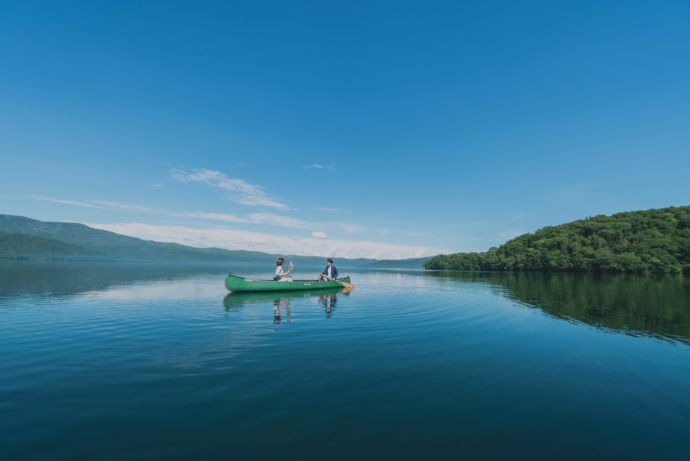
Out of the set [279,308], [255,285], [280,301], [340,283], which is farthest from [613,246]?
[279,308]

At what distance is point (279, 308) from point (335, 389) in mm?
16442

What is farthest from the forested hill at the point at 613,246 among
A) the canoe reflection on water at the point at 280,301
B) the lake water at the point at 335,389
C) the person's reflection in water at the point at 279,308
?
the person's reflection in water at the point at 279,308

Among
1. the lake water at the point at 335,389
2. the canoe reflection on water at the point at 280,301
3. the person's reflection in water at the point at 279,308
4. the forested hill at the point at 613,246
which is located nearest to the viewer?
the lake water at the point at 335,389

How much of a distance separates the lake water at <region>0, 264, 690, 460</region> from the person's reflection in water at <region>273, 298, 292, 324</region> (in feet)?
4.13

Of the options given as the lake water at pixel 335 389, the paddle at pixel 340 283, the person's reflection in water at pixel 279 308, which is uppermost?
the paddle at pixel 340 283

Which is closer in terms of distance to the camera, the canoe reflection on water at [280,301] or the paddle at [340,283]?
the canoe reflection on water at [280,301]

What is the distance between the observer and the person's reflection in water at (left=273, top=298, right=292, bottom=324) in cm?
2072

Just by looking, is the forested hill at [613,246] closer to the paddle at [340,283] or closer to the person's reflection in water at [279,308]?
the paddle at [340,283]

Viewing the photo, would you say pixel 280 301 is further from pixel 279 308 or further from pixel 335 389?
pixel 335 389

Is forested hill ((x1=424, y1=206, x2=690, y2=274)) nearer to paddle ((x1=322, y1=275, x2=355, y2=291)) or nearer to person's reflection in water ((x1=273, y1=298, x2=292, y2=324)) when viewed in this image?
paddle ((x1=322, y1=275, x2=355, y2=291))

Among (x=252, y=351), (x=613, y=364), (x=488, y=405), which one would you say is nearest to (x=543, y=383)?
(x=488, y=405)

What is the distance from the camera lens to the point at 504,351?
1468 cm

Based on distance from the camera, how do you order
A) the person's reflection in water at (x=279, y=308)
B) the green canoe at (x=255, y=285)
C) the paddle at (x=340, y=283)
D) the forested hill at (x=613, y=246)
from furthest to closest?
the forested hill at (x=613, y=246), the paddle at (x=340, y=283), the green canoe at (x=255, y=285), the person's reflection in water at (x=279, y=308)

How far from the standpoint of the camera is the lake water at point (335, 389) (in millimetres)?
6766
